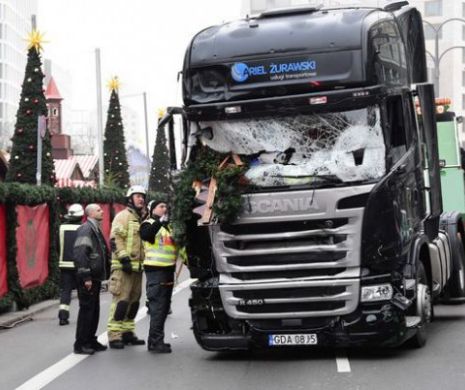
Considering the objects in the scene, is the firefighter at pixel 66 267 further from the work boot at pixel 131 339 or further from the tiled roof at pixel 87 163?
the tiled roof at pixel 87 163

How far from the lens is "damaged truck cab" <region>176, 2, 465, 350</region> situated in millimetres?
10250

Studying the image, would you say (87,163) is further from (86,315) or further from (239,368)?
(239,368)

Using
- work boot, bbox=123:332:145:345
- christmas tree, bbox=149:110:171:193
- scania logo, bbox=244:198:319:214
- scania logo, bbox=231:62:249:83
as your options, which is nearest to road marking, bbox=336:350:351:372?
scania logo, bbox=244:198:319:214

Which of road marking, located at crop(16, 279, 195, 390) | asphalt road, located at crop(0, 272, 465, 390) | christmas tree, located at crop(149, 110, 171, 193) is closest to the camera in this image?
asphalt road, located at crop(0, 272, 465, 390)

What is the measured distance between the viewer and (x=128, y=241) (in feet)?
40.3

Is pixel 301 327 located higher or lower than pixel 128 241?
lower

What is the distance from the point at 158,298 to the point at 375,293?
2723mm

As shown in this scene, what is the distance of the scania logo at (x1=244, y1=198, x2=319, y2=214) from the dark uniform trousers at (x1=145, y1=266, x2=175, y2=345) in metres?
1.83

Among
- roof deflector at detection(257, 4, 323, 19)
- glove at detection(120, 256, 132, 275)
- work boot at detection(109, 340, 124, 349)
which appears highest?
roof deflector at detection(257, 4, 323, 19)

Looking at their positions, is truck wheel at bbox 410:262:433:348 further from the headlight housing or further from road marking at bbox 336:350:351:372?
road marking at bbox 336:350:351:372

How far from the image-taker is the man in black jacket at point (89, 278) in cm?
1200

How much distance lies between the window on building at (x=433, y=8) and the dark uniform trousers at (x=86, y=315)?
10385 centimetres

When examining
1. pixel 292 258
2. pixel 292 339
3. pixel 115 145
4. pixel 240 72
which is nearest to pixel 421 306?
pixel 292 339

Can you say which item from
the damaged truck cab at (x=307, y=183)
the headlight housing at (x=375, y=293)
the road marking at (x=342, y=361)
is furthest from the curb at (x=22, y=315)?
the headlight housing at (x=375, y=293)
